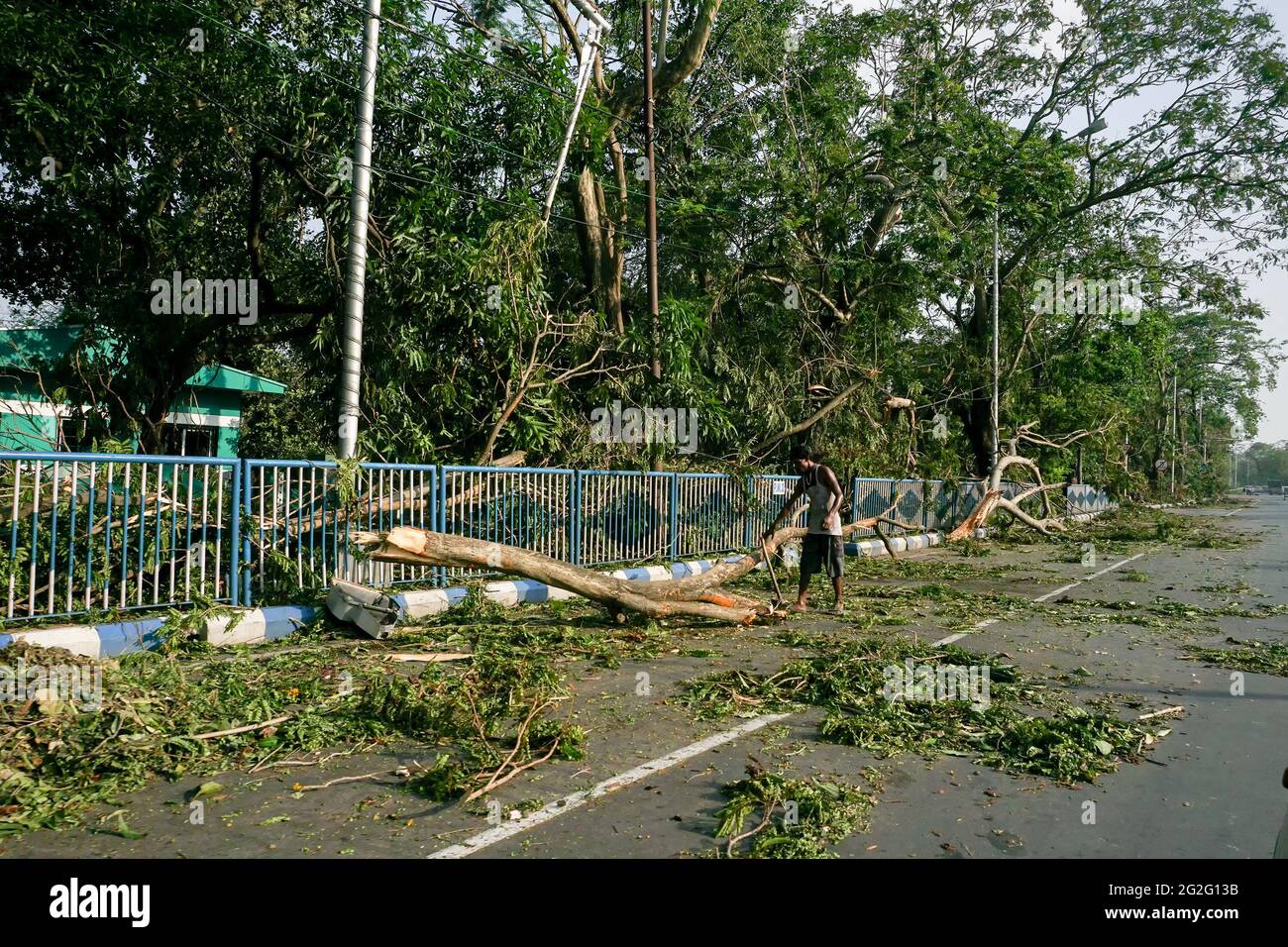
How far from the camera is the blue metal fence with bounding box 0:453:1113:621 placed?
24.0ft

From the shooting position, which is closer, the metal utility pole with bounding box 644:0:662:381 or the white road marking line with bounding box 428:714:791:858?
the white road marking line with bounding box 428:714:791:858

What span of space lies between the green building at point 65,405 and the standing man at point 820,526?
8.53 meters

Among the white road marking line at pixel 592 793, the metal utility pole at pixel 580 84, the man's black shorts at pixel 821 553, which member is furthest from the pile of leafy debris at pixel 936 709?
the metal utility pole at pixel 580 84

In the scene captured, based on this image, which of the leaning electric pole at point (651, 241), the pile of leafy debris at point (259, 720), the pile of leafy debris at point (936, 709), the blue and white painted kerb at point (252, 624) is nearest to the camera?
the pile of leafy debris at point (259, 720)

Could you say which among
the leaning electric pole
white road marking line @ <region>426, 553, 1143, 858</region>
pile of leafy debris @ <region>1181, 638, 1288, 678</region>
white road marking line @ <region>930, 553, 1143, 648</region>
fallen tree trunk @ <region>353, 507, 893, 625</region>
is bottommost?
white road marking line @ <region>930, 553, 1143, 648</region>

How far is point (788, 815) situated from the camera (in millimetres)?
4082

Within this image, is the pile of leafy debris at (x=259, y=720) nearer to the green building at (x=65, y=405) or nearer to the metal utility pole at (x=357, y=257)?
the metal utility pole at (x=357, y=257)

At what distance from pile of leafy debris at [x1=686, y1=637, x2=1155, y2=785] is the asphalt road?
0.60 ft

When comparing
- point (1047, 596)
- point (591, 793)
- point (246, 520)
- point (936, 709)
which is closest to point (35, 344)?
point (246, 520)

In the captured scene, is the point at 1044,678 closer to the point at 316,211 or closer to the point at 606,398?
the point at 606,398

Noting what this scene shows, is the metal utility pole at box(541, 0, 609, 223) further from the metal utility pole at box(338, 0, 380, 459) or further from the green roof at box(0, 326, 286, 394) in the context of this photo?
the green roof at box(0, 326, 286, 394)

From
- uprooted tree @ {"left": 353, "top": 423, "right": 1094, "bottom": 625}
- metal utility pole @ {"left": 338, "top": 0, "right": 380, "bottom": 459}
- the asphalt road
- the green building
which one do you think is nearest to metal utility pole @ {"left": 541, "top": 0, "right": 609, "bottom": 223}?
metal utility pole @ {"left": 338, "top": 0, "right": 380, "bottom": 459}

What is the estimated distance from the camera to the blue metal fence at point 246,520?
7.30m
